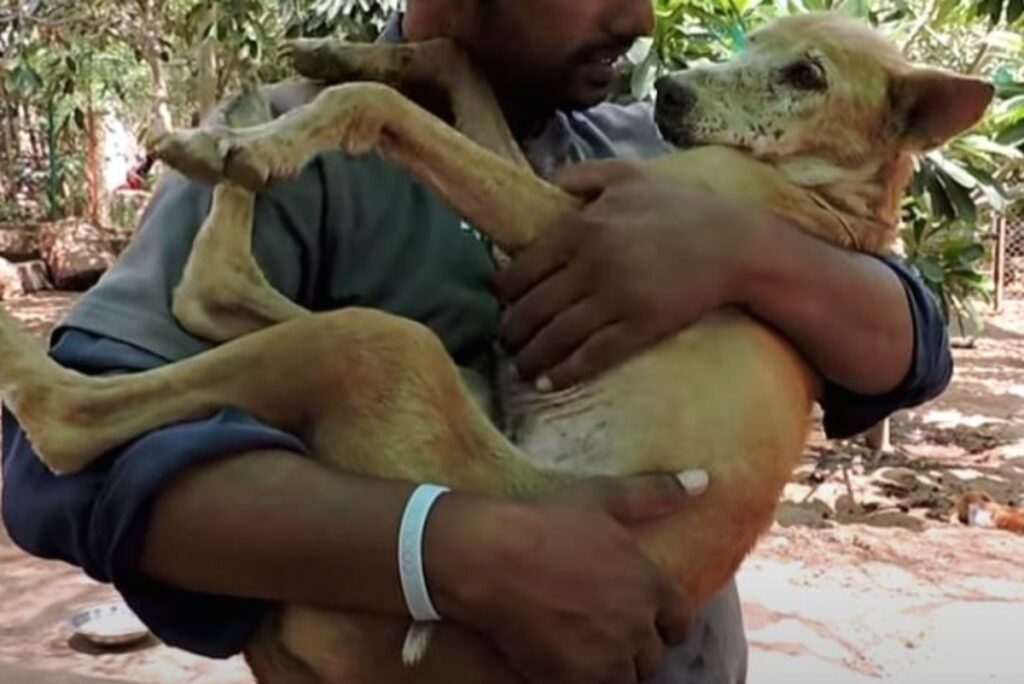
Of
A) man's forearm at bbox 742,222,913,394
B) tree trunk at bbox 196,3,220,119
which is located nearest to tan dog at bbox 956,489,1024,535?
man's forearm at bbox 742,222,913,394

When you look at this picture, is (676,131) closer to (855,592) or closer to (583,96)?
(583,96)

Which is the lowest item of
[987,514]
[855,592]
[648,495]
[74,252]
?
[74,252]

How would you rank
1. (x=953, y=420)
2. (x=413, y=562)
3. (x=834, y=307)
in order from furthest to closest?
1. (x=953, y=420)
2. (x=834, y=307)
3. (x=413, y=562)

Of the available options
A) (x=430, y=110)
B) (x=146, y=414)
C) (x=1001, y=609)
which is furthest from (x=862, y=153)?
(x=1001, y=609)

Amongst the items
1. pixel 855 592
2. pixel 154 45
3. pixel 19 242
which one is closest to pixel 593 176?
pixel 855 592

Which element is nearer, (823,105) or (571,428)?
(571,428)

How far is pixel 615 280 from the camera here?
54.9 inches

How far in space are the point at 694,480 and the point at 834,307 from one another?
27 cm

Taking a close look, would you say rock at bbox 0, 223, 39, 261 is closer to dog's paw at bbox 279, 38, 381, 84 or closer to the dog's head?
dog's paw at bbox 279, 38, 381, 84

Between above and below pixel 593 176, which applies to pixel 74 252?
below

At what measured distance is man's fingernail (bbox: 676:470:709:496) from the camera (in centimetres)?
134

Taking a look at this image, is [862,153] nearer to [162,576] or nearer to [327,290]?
[327,290]

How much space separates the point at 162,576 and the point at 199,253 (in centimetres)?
32

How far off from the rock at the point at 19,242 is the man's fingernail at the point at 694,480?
12.4 meters
